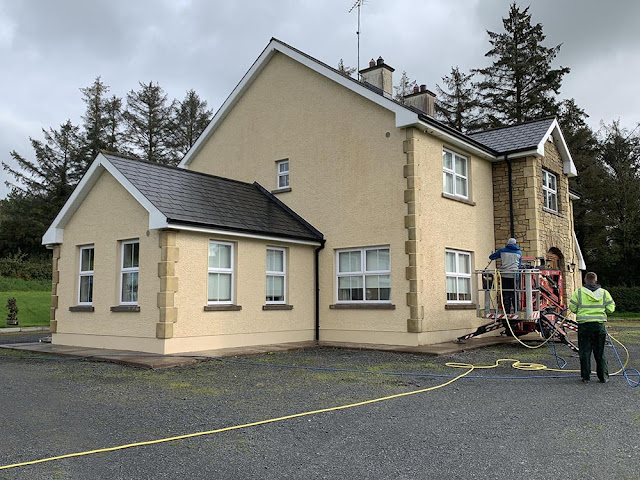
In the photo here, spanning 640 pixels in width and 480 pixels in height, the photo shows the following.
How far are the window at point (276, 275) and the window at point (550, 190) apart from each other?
860cm

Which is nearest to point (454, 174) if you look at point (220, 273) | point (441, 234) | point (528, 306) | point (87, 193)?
point (441, 234)

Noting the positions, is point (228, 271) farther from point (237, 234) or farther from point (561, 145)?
point (561, 145)

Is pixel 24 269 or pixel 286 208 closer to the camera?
pixel 286 208

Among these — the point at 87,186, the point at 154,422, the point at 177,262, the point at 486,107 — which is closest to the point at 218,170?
the point at 87,186

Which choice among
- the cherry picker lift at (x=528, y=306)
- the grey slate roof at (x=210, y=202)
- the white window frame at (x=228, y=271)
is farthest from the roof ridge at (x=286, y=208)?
the cherry picker lift at (x=528, y=306)

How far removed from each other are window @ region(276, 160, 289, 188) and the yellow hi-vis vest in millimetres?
9515

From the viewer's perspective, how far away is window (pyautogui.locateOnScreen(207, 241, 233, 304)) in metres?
→ 12.5

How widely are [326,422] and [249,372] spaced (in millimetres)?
3788

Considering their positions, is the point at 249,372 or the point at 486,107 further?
the point at 486,107

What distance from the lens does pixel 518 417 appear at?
634 cm

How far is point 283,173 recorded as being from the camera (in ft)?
54.3

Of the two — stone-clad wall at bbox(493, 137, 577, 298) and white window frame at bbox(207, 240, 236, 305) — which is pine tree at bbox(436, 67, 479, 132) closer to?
stone-clad wall at bbox(493, 137, 577, 298)

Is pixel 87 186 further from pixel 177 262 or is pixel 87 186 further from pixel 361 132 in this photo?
pixel 361 132

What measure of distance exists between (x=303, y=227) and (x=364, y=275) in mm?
2238
